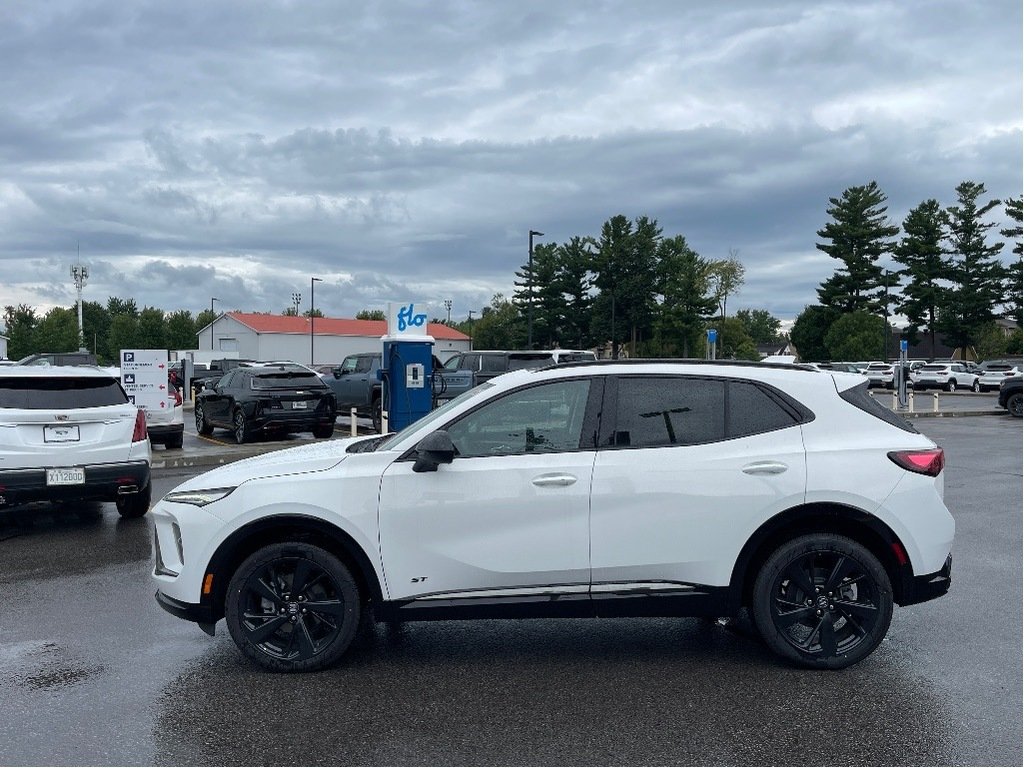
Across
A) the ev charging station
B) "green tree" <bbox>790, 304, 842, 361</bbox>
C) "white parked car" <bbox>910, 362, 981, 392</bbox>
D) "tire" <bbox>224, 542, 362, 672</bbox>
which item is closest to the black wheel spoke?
"tire" <bbox>224, 542, 362, 672</bbox>

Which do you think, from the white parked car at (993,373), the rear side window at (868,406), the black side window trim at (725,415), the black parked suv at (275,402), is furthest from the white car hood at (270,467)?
the white parked car at (993,373)

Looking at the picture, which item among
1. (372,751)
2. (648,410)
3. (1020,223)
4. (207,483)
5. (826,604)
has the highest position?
(1020,223)

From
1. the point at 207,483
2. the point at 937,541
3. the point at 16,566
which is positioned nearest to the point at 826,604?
the point at 937,541

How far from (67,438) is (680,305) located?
69913 millimetres

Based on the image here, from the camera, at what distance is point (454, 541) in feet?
15.7

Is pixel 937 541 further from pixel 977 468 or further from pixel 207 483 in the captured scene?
pixel 977 468

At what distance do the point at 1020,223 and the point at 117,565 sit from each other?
7674cm

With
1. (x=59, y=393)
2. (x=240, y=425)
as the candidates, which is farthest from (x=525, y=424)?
(x=240, y=425)

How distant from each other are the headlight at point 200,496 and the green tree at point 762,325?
16589 cm

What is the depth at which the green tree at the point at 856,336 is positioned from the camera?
6819 centimetres

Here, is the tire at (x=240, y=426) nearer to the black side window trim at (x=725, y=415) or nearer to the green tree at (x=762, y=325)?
the black side window trim at (x=725, y=415)

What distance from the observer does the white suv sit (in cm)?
479

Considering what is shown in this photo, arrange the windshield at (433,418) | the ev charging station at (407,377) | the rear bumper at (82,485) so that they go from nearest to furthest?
1. the windshield at (433,418)
2. the rear bumper at (82,485)
3. the ev charging station at (407,377)

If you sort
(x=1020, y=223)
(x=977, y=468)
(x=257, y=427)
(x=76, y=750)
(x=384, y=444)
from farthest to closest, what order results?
1. (x=1020, y=223)
2. (x=257, y=427)
3. (x=977, y=468)
4. (x=384, y=444)
5. (x=76, y=750)
